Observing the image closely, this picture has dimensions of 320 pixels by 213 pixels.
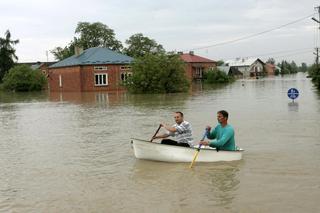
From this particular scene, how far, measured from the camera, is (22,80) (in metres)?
73.2

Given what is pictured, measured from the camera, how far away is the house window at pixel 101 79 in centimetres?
6023

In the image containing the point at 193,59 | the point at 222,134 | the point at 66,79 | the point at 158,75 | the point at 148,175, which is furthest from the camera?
the point at 193,59

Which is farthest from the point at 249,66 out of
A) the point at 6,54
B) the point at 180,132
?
A: the point at 180,132

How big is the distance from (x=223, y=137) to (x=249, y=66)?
132511mm

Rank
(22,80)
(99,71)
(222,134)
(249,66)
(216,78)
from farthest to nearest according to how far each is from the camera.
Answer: (249,66) → (216,78) → (22,80) → (99,71) → (222,134)

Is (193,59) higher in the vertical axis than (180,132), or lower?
higher

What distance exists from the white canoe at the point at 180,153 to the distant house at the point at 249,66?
4949 inches

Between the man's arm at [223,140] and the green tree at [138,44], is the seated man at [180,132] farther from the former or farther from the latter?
the green tree at [138,44]

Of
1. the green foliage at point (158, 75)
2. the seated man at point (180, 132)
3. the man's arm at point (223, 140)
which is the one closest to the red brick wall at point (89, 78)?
the green foliage at point (158, 75)

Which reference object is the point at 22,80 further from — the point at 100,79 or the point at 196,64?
the point at 196,64

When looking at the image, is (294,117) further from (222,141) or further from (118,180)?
(118,180)

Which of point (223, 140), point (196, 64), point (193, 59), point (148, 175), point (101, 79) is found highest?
point (193, 59)

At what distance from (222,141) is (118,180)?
99.1 inches

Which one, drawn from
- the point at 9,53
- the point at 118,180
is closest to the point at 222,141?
the point at 118,180
